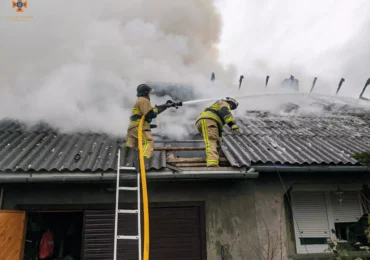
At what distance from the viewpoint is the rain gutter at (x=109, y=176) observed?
3971mm

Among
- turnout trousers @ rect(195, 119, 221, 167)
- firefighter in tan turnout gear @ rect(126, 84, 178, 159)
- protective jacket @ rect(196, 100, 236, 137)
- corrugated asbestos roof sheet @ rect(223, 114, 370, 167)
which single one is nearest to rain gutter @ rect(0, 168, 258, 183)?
corrugated asbestos roof sheet @ rect(223, 114, 370, 167)

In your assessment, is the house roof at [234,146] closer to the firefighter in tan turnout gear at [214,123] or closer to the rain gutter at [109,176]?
the rain gutter at [109,176]

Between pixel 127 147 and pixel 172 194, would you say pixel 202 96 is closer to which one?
pixel 127 147

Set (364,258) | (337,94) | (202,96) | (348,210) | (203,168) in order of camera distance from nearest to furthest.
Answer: (203,168), (364,258), (348,210), (202,96), (337,94)

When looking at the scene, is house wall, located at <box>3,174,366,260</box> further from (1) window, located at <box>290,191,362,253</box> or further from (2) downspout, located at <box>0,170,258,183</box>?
(2) downspout, located at <box>0,170,258,183</box>

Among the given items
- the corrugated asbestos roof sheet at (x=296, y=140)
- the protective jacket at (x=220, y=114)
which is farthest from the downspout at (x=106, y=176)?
the protective jacket at (x=220, y=114)

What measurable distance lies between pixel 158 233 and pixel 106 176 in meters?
1.21

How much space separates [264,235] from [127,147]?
2.70 m

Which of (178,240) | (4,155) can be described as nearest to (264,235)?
(178,240)

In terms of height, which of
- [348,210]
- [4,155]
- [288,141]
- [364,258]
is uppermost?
[288,141]

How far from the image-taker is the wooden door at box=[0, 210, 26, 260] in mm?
3826

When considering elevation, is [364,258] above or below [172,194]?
below

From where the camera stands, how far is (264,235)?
4.50m

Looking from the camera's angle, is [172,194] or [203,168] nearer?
[203,168]
